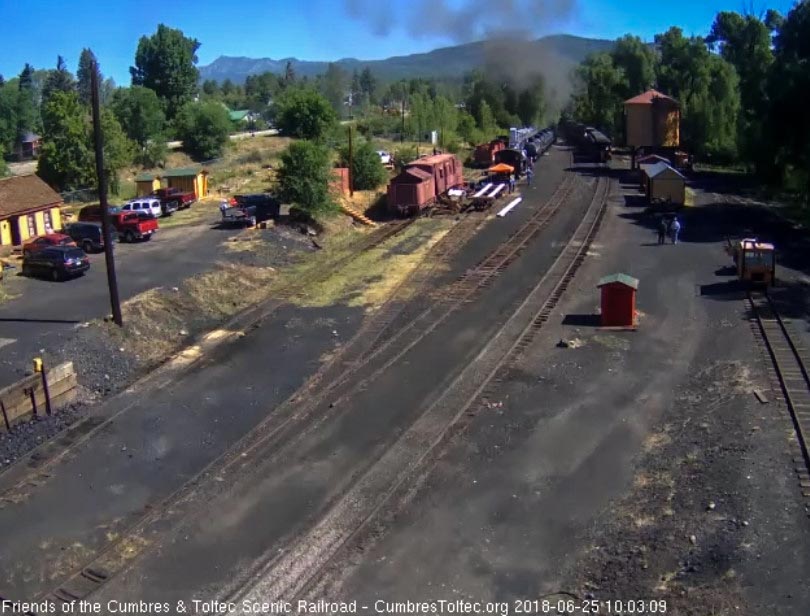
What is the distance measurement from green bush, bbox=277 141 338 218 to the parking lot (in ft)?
11.2

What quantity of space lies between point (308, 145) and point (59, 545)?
28.7 meters

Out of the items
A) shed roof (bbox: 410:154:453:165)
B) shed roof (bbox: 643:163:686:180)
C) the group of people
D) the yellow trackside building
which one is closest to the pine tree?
the yellow trackside building

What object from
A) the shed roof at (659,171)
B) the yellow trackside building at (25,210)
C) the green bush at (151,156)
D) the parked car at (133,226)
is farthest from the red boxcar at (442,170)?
the green bush at (151,156)

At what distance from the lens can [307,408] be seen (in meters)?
18.5

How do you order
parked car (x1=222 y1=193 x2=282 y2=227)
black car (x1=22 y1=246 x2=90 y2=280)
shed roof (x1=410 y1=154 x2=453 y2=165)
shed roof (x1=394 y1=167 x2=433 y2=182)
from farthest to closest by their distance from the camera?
shed roof (x1=410 y1=154 x2=453 y2=165) < shed roof (x1=394 y1=167 x2=433 y2=182) < parked car (x1=222 y1=193 x2=282 y2=227) < black car (x1=22 y1=246 x2=90 y2=280)

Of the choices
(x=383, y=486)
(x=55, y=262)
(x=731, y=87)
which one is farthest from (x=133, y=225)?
(x=731, y=87)

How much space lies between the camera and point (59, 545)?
1329 cm

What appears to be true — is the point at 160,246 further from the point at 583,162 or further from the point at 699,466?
the point at 583,162

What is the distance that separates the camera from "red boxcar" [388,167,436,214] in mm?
43969

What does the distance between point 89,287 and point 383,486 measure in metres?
17.9

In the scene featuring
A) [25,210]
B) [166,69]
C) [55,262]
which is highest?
[166,69]

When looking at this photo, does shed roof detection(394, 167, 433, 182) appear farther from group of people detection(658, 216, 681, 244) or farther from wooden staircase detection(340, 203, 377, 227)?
group of people detection(658, 216, 681, 244)

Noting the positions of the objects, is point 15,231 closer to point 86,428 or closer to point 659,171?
point 86,428

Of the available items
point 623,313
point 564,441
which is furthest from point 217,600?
point 623,313
